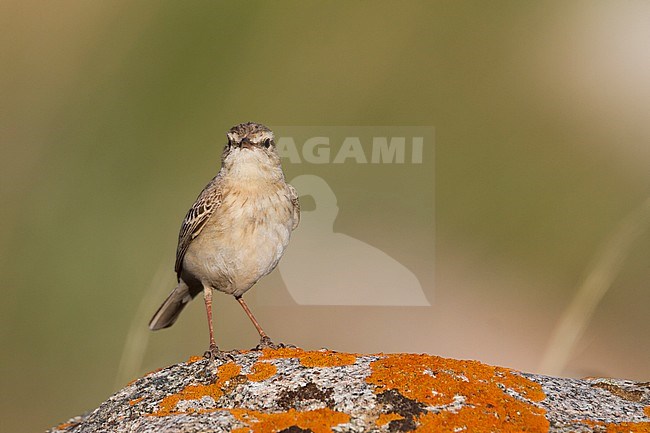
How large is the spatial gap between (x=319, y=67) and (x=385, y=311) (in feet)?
17.2

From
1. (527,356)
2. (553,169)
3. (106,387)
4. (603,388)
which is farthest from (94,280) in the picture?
(603,388)

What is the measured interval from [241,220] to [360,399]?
274 centimetres

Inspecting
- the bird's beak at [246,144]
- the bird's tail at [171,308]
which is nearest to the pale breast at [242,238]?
the bird's beak at [246,144]

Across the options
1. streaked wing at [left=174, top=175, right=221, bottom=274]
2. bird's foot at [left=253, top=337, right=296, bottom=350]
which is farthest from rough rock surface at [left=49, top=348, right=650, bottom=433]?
streaked wing at [left=174, top=175, right=221, bottom=274]

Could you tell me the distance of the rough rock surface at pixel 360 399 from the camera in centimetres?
547

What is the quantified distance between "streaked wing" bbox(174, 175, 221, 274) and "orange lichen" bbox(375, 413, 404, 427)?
330 cm

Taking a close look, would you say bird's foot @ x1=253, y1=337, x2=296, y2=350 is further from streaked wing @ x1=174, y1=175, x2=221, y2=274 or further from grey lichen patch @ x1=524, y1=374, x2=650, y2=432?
grey lichen patch @ x1=524, y1=374, x2=650, y2=432

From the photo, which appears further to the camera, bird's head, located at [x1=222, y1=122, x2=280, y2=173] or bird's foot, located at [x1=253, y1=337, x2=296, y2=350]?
bird's head, located at [x1=222, y1=122, x2=280, y2=173]

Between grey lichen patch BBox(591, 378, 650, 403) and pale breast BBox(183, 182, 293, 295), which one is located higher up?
pale breast BBox(183, 182, 293, 295)

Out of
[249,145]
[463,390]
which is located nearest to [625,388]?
[463,390]

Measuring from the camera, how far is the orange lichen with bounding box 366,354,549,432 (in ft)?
17.9

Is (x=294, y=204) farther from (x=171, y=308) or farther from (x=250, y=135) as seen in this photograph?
(x=171, y=308)

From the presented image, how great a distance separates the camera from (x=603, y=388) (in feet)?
21.6

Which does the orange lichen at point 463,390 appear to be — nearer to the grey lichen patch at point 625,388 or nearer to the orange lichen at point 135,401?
the grey lichen patch at point 625,388
